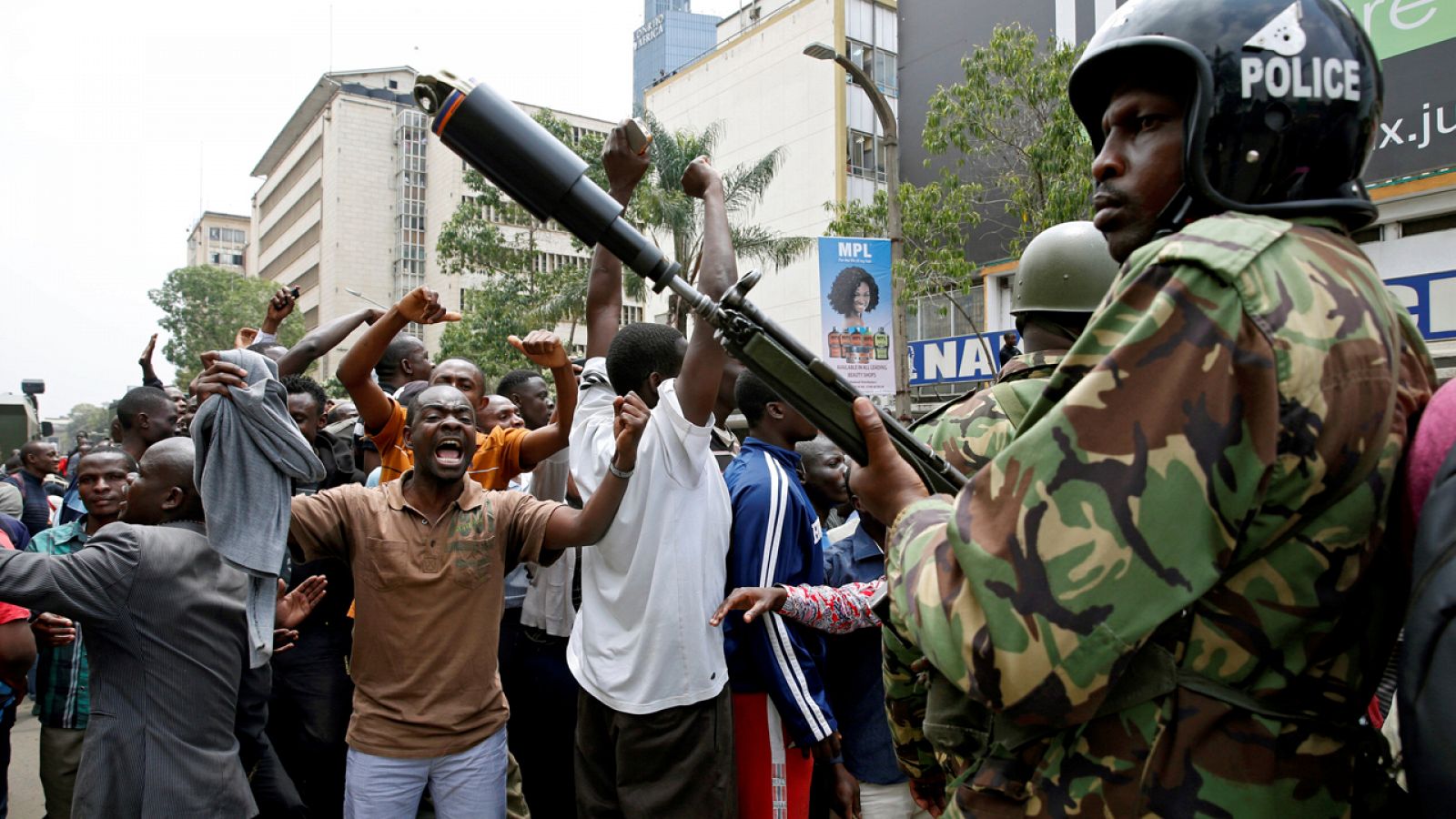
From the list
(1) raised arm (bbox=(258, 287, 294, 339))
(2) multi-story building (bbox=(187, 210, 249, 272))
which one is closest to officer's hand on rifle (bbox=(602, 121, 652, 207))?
(1) raised arm (bbox=(258, 287, 294, 339))

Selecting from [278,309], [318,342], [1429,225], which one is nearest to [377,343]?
[278,309]

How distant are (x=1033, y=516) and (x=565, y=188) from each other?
1339 millimetres

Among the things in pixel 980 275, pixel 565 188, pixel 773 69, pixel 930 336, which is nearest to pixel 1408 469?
pixel 565 188

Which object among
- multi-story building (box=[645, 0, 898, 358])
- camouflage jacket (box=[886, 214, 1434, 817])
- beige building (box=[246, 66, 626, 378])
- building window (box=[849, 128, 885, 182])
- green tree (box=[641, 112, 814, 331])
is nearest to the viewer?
camouflage jacket (box=[886, 214, 1434, 817])

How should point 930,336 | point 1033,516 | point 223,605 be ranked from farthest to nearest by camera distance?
1. point 930,336
2. point 223,605
3. point 1033,516

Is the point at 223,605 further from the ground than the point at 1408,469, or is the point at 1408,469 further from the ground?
the point at 1408,469

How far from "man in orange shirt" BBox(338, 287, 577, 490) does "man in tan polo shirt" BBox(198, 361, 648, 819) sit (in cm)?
59

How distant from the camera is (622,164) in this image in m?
2.89

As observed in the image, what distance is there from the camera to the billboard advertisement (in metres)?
13.9

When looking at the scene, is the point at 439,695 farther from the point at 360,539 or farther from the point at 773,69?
the point at 773,69

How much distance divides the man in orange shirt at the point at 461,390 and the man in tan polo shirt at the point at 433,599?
587 millimetres

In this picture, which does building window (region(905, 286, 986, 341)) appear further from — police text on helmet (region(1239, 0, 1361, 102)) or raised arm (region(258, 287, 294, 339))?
police text on helmet (region(1239, 0, 1361, 102))

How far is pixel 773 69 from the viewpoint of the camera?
36312 mm

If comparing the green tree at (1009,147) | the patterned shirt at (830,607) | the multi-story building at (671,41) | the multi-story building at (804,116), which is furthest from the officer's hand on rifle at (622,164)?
the multi-story building at (671,41)
